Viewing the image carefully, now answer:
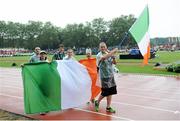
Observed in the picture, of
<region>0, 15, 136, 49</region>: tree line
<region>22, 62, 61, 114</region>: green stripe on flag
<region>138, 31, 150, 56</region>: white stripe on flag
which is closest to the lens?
<region>22, 62, 61, 114</region>: green stripe on flag

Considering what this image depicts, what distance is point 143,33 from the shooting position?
9070mm

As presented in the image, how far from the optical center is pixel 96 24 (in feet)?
350

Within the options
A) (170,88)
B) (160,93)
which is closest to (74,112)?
(160,93)

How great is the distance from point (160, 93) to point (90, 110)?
3.86m

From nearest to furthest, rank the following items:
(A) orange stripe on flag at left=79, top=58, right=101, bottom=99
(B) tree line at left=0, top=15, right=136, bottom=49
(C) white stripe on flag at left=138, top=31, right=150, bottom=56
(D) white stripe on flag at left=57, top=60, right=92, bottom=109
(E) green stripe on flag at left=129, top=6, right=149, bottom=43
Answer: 1. (D) white stripe on flag at left=57, top=60, right=92, bottom=109
2. (C) white stripe on flag at left=138, top=31, right=150, bottom=56
3. (E) green stripe on flag at left=129, top=6, right=149, bottom=43
4. (A) orange stripe on flag at left=79, top=58, right=101, bottom=99
5. (B) tree line at left=0, top=15, right=136, bottom=49

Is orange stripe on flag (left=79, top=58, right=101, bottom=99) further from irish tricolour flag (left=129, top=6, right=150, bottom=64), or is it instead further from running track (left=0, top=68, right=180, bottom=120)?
irish tricolour flag (left=129, top=6, right=150, bottom=64)

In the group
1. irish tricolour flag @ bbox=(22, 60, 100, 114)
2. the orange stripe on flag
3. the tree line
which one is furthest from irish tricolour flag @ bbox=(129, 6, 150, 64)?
the tree line

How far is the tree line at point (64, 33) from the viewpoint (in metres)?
104

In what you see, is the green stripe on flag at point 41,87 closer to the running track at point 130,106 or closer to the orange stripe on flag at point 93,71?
the running track at point 130,106

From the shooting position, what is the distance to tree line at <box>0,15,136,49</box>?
104250 millimetres

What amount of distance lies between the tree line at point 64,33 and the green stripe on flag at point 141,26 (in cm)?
9231

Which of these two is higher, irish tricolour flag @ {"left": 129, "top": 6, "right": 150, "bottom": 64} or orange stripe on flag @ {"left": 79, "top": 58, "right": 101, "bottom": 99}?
irish tricolour flag @ {"left": 129, "top": 6, "right": 150, "bottom": 64}

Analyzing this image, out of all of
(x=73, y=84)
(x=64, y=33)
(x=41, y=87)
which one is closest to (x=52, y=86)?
(x=41, y=87)

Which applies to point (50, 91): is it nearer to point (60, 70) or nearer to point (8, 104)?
point (60, 70)
